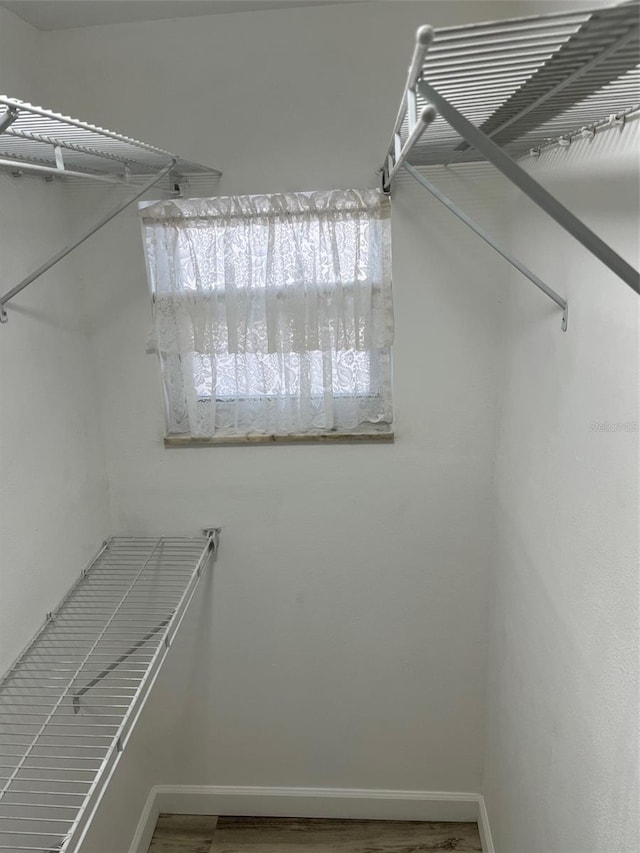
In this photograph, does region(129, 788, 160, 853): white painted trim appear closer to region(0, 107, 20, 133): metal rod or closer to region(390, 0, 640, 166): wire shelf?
region(0, 107, 20, 133): metal rod

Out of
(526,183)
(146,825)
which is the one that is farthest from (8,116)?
(146,825)

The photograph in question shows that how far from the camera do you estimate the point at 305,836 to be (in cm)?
241

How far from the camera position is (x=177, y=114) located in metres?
1.87

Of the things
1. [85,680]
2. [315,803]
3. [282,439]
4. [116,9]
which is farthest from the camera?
[315,803]

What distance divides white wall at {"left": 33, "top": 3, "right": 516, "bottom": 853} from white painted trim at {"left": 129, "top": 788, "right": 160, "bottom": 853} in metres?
0.08

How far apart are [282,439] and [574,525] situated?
1.04 m

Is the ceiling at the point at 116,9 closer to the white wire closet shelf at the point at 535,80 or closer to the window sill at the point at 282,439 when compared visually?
the white wire closet shelf at the point at 535,80

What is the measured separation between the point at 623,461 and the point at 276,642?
1621 mm

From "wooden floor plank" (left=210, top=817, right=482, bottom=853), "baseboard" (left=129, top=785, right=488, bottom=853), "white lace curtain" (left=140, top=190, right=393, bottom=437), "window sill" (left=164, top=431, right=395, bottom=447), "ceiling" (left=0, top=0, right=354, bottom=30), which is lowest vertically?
"wooden floor plank" (left=210, top=817, right=482, bottom=853)

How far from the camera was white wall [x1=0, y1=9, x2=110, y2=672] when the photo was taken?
5.33 feet

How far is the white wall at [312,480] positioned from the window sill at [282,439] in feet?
0.12

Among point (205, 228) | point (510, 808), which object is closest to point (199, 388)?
point (205, 228)

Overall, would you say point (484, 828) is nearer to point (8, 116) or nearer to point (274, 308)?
point (274, 308)

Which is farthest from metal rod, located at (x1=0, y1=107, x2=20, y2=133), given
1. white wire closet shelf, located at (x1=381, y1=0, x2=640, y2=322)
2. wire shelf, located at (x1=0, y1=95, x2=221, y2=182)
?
white wire closet shelf, located at (x1=381, y1=0, x2=640, y2=322)
